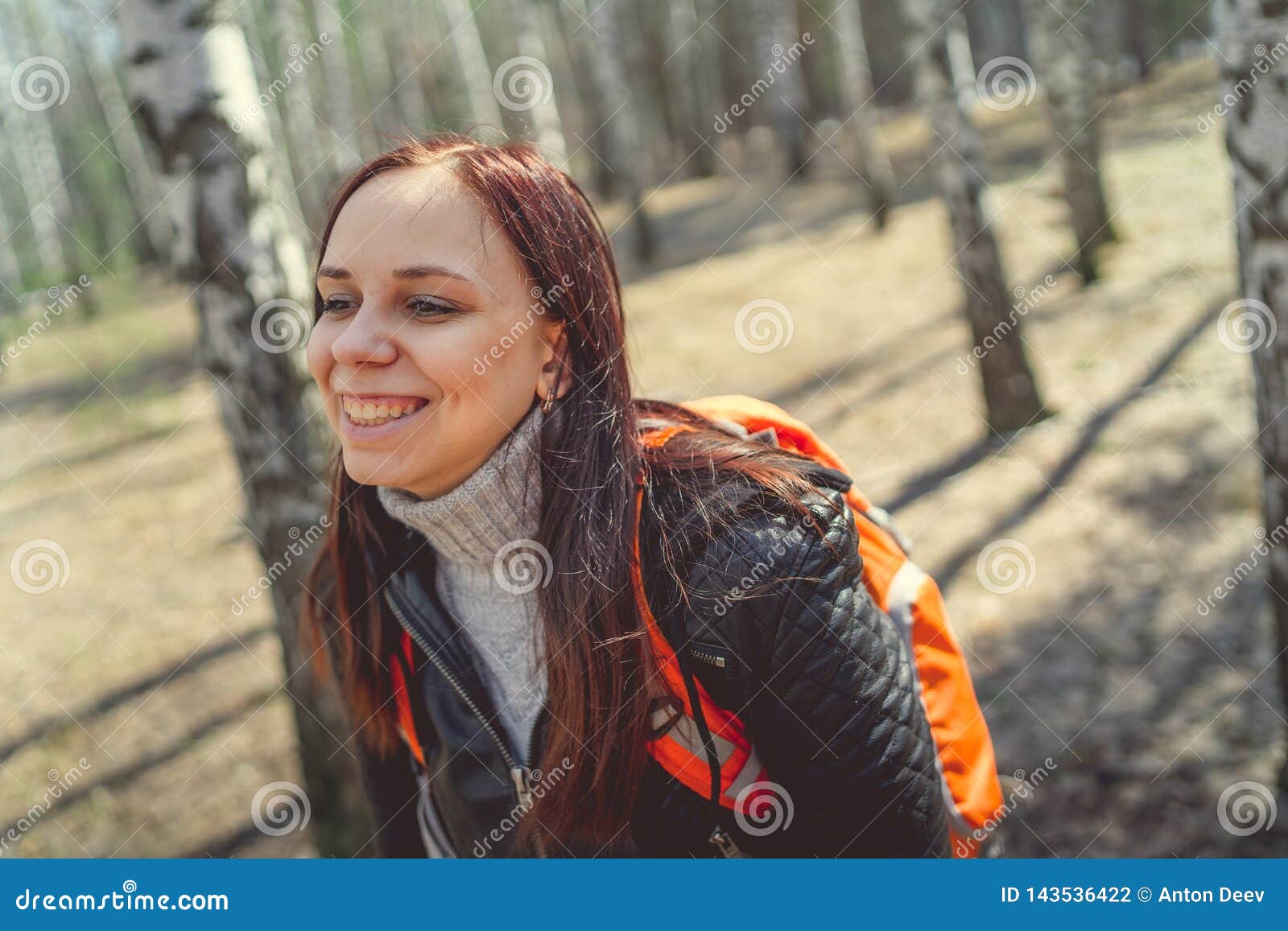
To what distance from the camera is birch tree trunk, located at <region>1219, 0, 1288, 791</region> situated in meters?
2.26

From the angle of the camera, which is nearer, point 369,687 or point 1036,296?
point 369,687

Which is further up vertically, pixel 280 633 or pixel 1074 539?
pixel 280 633

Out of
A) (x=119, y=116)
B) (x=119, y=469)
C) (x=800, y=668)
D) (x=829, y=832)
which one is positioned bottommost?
(x=119, y=469)

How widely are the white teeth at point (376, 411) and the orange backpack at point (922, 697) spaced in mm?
436

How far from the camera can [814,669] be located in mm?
1450

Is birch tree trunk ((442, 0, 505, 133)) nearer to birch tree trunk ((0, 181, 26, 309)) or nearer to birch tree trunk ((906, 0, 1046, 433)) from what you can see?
birch tree trunk ((0, 181, 26, 309))

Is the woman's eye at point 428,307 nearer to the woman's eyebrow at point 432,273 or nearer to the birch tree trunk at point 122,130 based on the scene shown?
the woman's eyebrow at point 432,273

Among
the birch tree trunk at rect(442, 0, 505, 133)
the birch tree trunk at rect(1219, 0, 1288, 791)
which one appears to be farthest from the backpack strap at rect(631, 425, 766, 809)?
the birch tree trunk at rect(442, 0, 505, 133)

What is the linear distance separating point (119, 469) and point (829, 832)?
30.9ft

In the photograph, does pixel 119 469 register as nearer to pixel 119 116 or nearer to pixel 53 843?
pixel 53 843

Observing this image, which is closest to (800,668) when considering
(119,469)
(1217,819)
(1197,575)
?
(1217,819)

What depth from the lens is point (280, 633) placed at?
3.41m

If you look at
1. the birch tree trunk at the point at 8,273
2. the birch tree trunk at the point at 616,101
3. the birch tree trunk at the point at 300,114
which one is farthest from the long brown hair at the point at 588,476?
the birch tree trunk at the point at 8,273

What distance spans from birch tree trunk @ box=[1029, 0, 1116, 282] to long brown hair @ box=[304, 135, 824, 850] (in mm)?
7811
